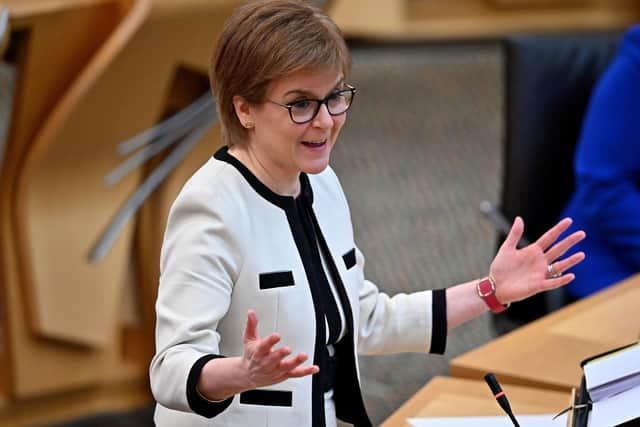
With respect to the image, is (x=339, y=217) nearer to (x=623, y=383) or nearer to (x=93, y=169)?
(x=623, y=383)

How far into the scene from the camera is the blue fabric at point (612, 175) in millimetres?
2605

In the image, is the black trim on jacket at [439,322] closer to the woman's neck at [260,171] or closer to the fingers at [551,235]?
the fingers at [551,235]

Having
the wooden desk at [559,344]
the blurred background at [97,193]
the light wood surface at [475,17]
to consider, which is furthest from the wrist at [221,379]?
the light wood surface at [475,17]

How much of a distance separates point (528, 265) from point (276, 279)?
40cm

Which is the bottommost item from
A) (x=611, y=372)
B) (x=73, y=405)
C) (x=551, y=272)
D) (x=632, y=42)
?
(x=73, y=405)

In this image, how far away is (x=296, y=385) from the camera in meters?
1.45

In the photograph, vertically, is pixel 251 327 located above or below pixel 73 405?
above

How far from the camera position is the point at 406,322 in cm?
168

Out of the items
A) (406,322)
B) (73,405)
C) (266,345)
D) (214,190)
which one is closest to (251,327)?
(266,345)

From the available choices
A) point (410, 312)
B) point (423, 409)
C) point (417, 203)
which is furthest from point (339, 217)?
point (417, 203)

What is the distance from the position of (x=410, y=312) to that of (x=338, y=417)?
208mm

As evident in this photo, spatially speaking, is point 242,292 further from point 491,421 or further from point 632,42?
point 632,42

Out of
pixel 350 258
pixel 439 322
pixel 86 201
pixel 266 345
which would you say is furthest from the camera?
pixel 86 201

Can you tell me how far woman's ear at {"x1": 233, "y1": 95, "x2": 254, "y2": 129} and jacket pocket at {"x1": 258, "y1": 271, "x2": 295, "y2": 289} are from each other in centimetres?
19
